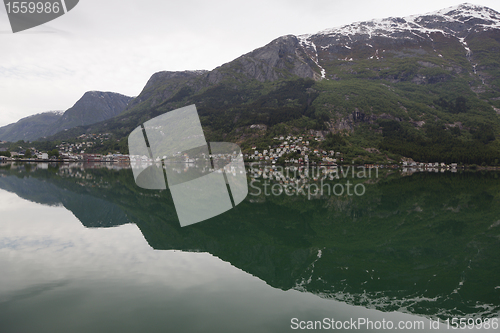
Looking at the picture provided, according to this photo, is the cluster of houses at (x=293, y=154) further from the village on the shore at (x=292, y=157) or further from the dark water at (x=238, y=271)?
the dark water at (x=238, y=271)

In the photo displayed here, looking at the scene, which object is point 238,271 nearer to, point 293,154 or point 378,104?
point 293,154

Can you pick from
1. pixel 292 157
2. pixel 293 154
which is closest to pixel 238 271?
pixel 292 157

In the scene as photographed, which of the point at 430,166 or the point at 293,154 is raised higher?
the point at 293,154

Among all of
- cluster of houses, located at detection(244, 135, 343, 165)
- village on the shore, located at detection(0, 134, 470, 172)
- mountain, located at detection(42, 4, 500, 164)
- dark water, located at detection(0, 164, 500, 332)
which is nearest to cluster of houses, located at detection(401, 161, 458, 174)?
village on the shore, located at detection(0, 134, 470, 172)

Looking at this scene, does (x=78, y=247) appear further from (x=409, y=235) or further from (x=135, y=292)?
(x=409, y=235)

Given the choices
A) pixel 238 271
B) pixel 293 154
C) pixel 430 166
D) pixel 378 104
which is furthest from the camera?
pixel 378 104

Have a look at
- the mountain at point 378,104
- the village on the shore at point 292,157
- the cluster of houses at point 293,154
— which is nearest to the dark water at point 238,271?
the village on the shore at point 292,157
